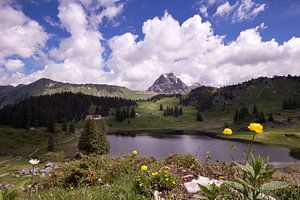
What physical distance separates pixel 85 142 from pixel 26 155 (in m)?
41.2

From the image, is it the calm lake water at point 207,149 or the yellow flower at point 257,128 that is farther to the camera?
the calm lake water at point 207,149

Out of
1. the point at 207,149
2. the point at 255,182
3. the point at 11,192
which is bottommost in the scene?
the point at 207,149

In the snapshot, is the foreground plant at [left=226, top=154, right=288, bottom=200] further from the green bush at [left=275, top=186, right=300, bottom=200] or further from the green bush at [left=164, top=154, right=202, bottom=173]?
the green bush at [left=164, top=154, right=202, bottom=173]

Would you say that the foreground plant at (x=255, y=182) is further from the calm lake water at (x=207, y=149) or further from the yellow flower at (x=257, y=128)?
the calm lake water at (x=207, y=149)

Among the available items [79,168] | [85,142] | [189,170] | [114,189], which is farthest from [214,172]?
[85,142]

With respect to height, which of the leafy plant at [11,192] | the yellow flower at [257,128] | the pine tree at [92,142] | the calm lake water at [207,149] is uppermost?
the yellow flower at [257,128]

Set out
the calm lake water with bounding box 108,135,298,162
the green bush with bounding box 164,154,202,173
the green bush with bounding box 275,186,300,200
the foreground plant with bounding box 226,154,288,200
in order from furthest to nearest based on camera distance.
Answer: the calm lake water with bounding box 108,135,298,162
the green bush with bounding box 164,154,202,173
the green bush with bounding box 275,186,300,200
the foreground plant with bounding box 226,154,288,200

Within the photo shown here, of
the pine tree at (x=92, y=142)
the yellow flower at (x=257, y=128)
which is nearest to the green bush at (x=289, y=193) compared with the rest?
the yellow flower at (x=257, y=128)

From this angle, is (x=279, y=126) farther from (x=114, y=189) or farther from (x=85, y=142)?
(x=114, y=189)

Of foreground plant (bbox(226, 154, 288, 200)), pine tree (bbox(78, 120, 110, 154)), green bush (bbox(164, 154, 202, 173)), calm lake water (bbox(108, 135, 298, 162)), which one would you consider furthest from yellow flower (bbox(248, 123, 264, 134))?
pine tree (bbox(78, 120, 110, 154))

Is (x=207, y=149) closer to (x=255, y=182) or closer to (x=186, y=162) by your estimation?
(x=186, y=162)

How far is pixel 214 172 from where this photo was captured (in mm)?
9102

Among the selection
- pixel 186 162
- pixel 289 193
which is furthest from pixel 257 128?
pixel 186 162

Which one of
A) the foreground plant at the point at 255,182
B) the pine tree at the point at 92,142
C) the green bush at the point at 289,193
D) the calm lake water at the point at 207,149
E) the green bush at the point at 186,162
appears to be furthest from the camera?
the calm lake water at the point at 207,149
